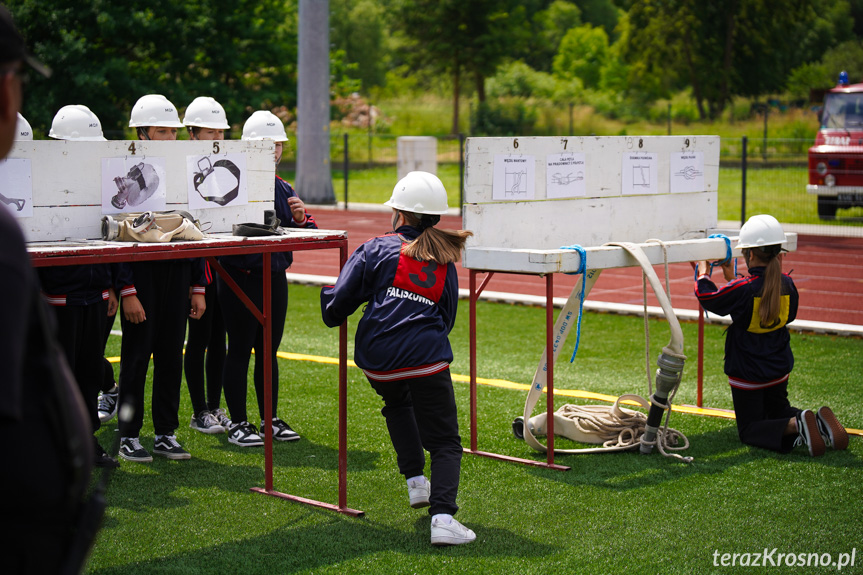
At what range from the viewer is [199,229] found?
16.7 feet

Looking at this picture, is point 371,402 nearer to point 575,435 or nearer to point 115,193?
point 575,435

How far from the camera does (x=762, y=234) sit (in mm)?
6250

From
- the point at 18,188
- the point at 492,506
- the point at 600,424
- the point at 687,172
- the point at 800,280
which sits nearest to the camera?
the point at 18,188

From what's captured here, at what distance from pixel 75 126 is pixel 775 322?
4299 mm

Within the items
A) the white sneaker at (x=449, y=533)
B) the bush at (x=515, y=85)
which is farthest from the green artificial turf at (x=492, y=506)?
the bush at (x=515, y=85)

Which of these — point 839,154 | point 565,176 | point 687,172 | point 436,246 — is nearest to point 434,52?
point 839,154

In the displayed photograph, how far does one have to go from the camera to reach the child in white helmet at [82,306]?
221 inches

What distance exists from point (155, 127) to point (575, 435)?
3.15m

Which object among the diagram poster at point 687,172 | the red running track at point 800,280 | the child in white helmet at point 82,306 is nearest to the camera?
the child in white helmet at point 82,306

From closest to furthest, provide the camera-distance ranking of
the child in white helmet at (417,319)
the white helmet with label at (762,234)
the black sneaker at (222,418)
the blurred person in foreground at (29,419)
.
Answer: the blurred person in foreground at (29,419) → the child in white helmet at (417,319) → the white helmet with label at (762,234) → the black sneaker at (222,418)

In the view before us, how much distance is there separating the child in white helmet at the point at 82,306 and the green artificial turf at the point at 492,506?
1.79 feet

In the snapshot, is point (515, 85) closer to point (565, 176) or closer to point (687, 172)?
point (687, 172)

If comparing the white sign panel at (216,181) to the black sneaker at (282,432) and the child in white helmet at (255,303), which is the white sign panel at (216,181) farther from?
the black sneaker at (282,432)

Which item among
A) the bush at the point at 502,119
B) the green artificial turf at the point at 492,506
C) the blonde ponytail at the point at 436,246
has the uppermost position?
the bush at the point at 502,119
